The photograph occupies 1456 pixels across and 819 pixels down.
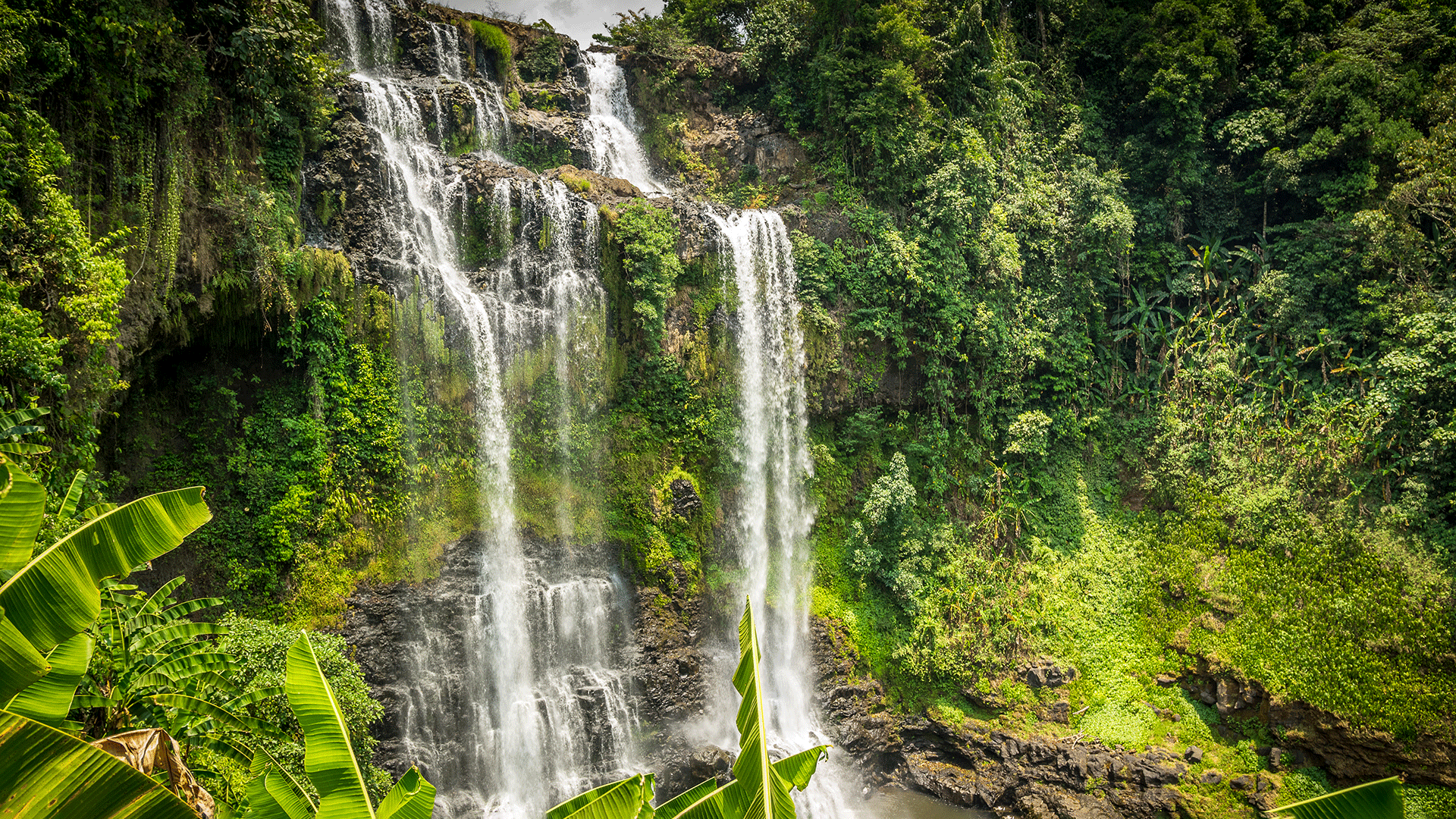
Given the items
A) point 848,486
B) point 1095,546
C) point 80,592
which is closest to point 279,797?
point 80,592

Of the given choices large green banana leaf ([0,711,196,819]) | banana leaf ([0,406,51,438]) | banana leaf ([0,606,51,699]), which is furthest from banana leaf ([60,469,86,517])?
large green banana leaf ([0,711,196,819])

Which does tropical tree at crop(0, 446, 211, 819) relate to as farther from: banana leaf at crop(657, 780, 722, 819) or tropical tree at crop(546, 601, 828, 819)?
banana leaf at crop(657, 780, 722, 819)

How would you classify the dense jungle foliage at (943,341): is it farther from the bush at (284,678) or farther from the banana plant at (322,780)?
the banana plant at (322,780)

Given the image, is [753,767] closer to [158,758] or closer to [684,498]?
[158,758]

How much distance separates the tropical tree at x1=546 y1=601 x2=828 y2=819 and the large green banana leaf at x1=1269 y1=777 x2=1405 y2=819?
2070 millimetres

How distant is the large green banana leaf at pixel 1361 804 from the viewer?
309 cm

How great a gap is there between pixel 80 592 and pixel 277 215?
9569 mm

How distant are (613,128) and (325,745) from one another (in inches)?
685

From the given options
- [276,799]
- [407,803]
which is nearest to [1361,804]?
[407,803]

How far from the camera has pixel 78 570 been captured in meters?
3.29

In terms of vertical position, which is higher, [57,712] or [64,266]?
[64,266]

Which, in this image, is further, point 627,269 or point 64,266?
point 627,269

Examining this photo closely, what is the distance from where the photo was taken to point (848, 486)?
53.6ft

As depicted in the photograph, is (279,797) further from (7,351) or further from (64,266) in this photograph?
(64,266)
